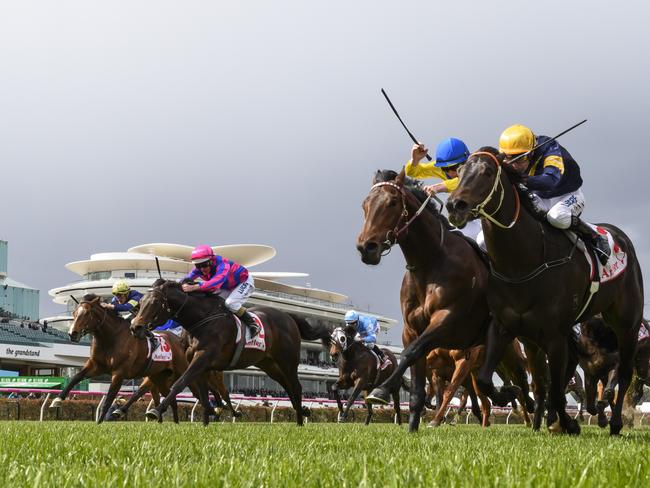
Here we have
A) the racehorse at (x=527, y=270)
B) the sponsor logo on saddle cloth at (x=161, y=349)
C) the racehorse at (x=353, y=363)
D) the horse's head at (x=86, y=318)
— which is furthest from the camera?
the racehorse at (x=353, y=363)

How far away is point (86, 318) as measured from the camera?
37.7ft

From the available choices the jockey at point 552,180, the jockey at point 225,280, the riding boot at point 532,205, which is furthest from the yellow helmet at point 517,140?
the jockey at point 225,280

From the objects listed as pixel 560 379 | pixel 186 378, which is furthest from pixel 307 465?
pixel 186 378

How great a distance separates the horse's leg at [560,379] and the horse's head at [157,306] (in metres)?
4.95

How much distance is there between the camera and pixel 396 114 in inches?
281

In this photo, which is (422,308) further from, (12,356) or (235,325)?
(12,356)

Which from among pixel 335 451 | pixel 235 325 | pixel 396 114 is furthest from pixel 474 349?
pixel 335 451

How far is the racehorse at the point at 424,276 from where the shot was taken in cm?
638

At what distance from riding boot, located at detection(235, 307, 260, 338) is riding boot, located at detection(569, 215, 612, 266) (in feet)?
16.4

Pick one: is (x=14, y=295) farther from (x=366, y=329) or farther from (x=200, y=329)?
(x=200, y=329)

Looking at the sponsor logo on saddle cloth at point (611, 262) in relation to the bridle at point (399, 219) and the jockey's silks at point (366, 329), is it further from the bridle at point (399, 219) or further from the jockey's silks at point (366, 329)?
the jockey's silks at point (366, 329)

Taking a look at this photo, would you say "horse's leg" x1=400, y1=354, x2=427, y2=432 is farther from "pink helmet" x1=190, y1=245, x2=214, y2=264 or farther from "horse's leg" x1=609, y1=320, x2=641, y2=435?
"pink helmet" x1=190, y1=245, x2=214, y2=264

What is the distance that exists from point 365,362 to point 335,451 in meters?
12.0

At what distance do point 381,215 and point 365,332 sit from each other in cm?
1037
